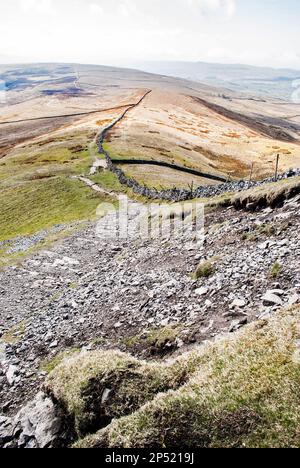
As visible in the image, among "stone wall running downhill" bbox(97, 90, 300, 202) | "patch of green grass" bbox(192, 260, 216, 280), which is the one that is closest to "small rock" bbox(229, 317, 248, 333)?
"patch of green grass" bbox(192, 260, 216, 280)

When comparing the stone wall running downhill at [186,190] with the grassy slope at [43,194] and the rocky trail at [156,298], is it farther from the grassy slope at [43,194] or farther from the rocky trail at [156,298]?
the rocky trail at [156,298]

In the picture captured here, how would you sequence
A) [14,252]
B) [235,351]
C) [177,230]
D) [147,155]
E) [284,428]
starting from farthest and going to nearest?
[147,155] < [14,252] < [177,230] < [235,351] < [284,428]

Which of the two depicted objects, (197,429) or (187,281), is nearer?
(197,429)

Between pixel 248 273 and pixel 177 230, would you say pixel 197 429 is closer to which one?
pixel 248 273

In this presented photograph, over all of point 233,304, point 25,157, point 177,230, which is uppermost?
point 233,304

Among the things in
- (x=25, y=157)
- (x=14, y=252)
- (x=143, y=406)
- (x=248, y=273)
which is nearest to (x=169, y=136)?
(x=25, y=157)

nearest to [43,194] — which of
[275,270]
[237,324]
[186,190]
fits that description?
[186,190]

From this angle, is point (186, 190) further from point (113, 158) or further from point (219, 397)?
point (113, 158)
